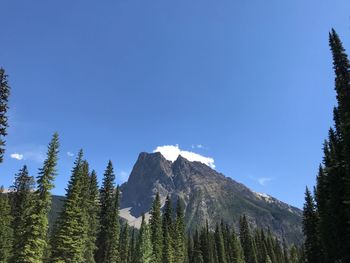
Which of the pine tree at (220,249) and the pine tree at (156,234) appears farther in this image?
the pine tree at (220,249)

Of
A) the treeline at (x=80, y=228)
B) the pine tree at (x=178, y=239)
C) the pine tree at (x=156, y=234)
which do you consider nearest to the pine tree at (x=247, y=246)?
the treeline at (x=80, y=228)

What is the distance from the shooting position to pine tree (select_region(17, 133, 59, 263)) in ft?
140

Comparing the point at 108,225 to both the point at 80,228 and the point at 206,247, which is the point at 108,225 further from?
the point at 206,247

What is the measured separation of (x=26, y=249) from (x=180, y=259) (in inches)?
2148

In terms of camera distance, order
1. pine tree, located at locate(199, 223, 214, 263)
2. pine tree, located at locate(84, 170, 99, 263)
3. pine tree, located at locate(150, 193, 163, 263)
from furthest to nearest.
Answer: pine tree, located at locate(199, 223, 214, 263) → pine tree, located at locate(150, 193, 163, 263) → pine tree, located at locate(84, 170, 99, 263)

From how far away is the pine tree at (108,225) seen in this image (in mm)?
66688

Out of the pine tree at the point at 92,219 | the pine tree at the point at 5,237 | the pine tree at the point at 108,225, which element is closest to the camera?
the pine tree at the point at 5,237

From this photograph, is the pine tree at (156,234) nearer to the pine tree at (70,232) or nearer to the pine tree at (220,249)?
the pine tree at (70,232)

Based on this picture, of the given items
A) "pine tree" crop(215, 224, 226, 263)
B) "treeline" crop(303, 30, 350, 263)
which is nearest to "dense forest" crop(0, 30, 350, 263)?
"treeline" crop(303, 30, 350, 263)

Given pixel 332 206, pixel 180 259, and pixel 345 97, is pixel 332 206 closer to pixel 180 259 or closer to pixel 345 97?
pixel 345 97

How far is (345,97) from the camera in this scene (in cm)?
4300

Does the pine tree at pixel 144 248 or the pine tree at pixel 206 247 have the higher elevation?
the pine tree at pixel 206 247

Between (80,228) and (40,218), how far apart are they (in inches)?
302

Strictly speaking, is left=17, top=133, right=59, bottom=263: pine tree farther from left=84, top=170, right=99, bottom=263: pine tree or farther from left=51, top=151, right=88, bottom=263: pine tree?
left=84, top=170, right=99, bottom=263: pine tree
